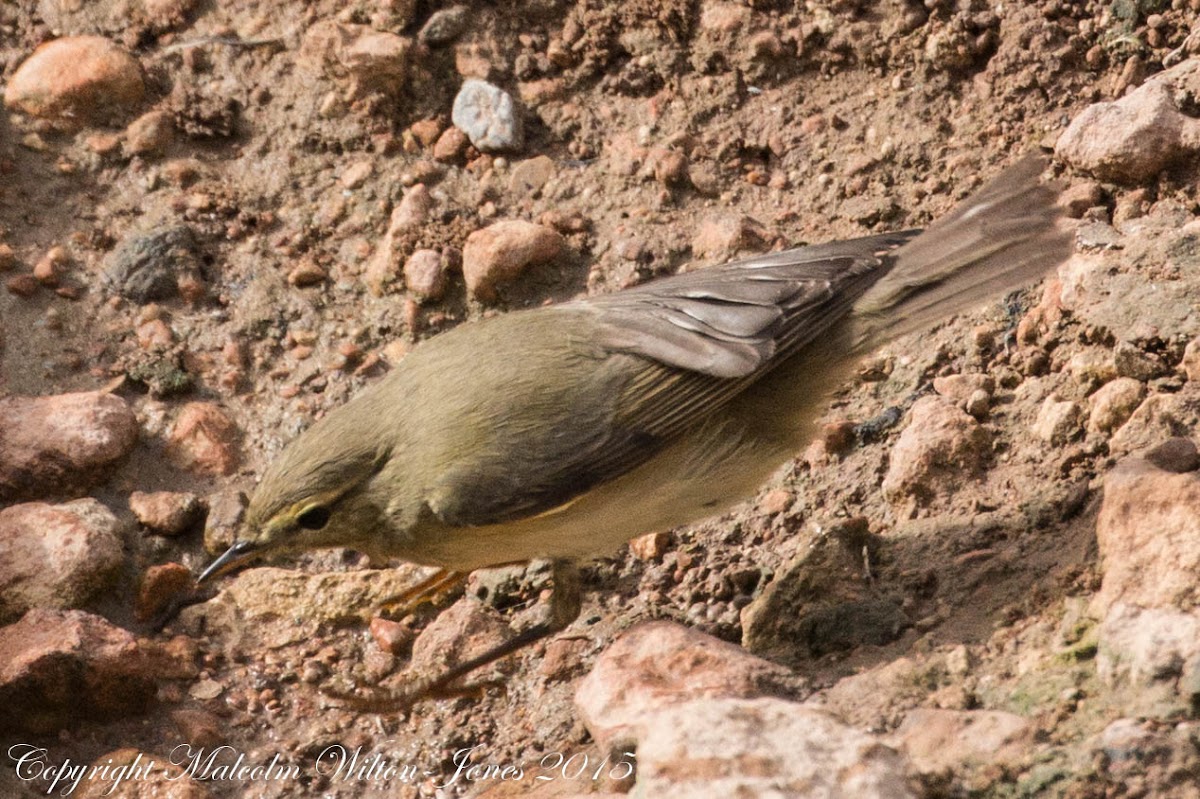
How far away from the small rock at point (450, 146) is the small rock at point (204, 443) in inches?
63.7

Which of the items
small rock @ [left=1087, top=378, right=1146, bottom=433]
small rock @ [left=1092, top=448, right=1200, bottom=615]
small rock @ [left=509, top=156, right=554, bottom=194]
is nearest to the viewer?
small rock @ [left=1092, top=448, right=1200, bottom=615]

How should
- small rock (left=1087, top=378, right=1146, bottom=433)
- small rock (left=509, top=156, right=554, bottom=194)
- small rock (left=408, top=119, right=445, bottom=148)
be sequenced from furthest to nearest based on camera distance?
small rock (left=408, top=119, right=445, bottom=148), small rock (left=509, top=156, right=554, bottom=194), small rock (left=1087, top=378, right=1146, bottom=433)

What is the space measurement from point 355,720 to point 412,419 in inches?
45.0

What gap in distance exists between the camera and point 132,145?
6711mm

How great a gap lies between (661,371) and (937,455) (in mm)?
1012

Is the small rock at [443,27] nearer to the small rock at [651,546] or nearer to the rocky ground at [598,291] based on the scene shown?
the rocky ground at [598,291]

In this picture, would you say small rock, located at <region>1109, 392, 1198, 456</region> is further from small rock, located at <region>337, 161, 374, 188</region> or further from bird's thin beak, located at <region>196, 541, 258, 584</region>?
small rock, located at <region>337, 161, 374, 188</region>

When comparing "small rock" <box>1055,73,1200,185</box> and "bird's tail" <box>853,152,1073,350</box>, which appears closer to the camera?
"bird's tail" <box>853,152,1073,350</box>

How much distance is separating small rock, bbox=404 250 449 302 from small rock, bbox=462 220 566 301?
0.11 meters

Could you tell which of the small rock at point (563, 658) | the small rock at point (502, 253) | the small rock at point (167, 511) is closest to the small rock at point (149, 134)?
the small rock at point (502, 253)

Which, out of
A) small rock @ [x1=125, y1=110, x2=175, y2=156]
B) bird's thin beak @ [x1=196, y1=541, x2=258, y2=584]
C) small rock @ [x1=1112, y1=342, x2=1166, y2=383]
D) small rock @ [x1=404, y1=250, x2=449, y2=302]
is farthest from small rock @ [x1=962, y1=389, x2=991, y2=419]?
small rock @ [x1=125, y1=110, x2=175, y2=156]

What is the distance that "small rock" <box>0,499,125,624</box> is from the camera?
17.1 ft

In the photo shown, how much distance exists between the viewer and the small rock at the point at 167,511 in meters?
5.69

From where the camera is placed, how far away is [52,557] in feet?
17.4
